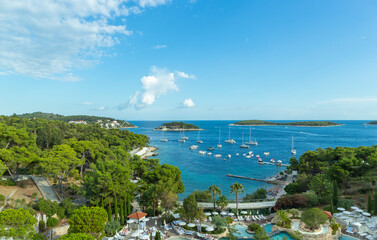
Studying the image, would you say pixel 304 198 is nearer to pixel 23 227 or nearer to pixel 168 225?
pixel 168 225

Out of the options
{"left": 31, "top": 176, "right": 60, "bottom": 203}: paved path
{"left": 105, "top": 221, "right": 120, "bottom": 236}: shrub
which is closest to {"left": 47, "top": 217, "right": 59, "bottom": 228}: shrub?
{"left": 105, "top": 221, "right": 120, "bottom": 236}: shrub

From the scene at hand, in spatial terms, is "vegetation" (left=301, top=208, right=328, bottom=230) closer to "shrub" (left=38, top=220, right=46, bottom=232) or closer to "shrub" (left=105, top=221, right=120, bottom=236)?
"shrub" (left=105, top=221, right=120, bottom=236)

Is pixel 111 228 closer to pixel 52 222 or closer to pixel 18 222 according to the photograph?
pixel 52 222

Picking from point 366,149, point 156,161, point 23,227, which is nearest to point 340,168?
point 366,149

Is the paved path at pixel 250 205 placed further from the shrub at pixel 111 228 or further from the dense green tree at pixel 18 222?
the dense green tree at pixel 18 222


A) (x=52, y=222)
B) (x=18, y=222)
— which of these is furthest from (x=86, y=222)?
(x=52, y=222)

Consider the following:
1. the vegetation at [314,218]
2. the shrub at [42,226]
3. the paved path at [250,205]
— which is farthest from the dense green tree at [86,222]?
the vegetation at [314,218]
